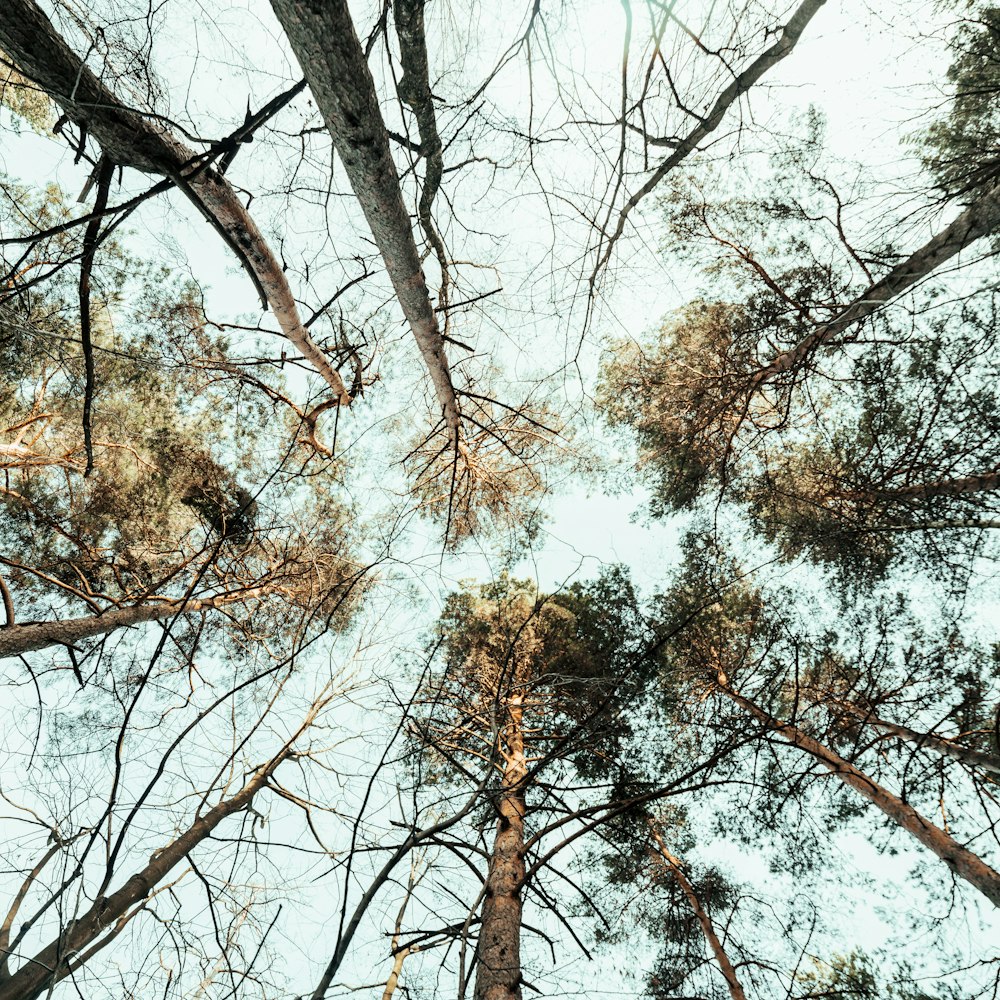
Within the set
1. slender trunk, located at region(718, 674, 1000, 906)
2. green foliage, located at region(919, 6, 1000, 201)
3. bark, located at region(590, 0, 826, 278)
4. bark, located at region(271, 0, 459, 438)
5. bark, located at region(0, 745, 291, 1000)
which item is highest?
green foliage, located at region(919, 6, 1000, 201)

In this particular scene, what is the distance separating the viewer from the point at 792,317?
4645 mm

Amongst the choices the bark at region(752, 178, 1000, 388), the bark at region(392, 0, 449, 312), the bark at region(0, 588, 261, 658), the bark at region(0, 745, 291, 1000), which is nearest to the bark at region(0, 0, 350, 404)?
the bark at region(392, 0, 449, 312)

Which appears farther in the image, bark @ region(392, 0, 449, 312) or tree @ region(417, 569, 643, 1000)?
tree @ region(417, 569, 643, 1000)

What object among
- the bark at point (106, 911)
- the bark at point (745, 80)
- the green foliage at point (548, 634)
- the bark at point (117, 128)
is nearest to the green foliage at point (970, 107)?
the bark at point (745, 80)

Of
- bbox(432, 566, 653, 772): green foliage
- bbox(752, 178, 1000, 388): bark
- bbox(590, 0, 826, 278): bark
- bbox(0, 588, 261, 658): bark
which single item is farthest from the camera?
bbox(432, 566, 653, 772): green foliage

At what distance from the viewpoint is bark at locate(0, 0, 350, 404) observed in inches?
62.5

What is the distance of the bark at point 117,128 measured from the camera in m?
1.59

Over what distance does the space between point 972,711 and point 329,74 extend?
21.5 ft

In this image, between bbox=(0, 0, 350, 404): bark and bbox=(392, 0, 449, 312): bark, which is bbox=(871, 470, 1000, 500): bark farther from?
bbox=(0, 0, 350, 404): bark

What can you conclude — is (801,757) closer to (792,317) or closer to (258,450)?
(792,317)

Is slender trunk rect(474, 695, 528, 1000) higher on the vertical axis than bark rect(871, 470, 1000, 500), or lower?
lower

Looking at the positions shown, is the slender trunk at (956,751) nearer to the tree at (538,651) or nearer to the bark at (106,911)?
the tree at (538,651)

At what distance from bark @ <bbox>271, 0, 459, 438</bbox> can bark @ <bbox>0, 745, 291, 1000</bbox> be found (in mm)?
2155

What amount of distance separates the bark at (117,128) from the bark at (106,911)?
6.39 ft
